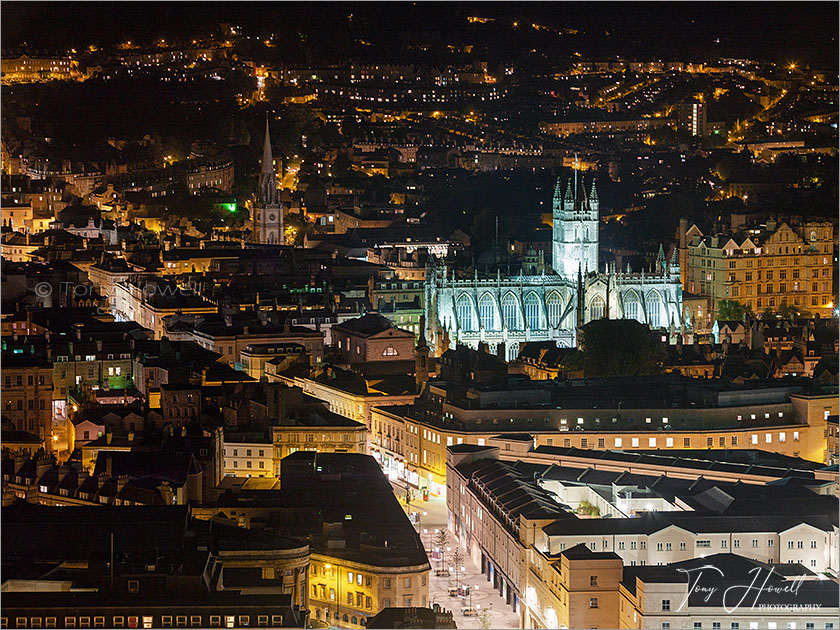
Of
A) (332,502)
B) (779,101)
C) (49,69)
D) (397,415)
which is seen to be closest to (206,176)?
(49,69)

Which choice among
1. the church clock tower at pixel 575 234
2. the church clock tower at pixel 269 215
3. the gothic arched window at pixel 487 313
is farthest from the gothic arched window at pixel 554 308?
the church clock tower at pixel 269 215

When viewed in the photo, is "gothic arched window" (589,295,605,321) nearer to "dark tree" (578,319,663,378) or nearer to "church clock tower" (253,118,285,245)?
"dark tree" (578,319,663,378)

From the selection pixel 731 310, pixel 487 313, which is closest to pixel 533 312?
pixel 487 313

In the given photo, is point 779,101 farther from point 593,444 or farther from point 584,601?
point 584,601

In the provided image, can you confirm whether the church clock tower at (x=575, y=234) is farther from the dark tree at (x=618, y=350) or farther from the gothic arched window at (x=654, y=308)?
the dark tree at (x=618, y=350)

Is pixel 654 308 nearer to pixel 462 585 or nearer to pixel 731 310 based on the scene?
pixel 731 310

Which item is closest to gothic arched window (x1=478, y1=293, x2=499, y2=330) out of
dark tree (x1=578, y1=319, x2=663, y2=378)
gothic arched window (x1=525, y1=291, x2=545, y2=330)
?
gothic arched window (x1=525, y1=291, x2=545, y2=330)

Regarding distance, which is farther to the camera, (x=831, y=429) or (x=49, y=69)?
(x=49, y=69)
